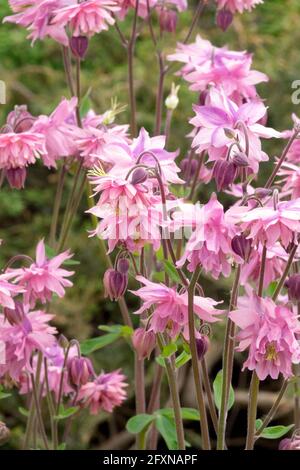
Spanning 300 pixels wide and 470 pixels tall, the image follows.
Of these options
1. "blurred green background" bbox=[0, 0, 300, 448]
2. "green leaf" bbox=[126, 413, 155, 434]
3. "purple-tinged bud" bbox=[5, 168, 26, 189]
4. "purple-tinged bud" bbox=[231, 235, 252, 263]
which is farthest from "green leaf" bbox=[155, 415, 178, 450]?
"blurred green background" bbox=[0, 0, 300, 448]

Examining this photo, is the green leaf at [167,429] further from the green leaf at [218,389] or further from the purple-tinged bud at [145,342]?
the purple-tinged bud at [145,342]

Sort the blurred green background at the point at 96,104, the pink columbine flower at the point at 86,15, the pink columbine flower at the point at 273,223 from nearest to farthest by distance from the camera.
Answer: the pink columbine flower at the point at 273,223 < the pink columbine flower at the point at 86,15 < the blurred green background at the point at 96,104

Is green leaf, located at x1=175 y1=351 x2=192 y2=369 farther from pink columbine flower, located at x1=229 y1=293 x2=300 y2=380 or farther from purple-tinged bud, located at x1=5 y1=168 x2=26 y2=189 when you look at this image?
purple-tinged bud, located at x1=5 y1=168 x2=26 y2=189

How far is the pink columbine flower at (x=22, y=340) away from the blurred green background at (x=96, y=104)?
1431mm

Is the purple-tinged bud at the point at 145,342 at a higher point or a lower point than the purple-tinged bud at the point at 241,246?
lower

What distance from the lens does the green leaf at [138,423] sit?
1723 mm

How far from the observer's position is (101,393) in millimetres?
1874

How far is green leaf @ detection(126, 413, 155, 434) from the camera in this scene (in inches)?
67.8

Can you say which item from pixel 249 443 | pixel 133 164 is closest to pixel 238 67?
pixel 133 164

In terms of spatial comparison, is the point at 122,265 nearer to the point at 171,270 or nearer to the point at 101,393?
the point at 171,270

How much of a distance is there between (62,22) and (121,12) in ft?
0.81

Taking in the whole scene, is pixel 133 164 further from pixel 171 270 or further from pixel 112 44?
pixel 112 44

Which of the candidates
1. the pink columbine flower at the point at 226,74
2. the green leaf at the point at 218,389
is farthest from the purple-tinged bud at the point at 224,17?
the green leaf at the point at 218,389

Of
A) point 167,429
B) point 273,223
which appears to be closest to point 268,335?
point 273,223
